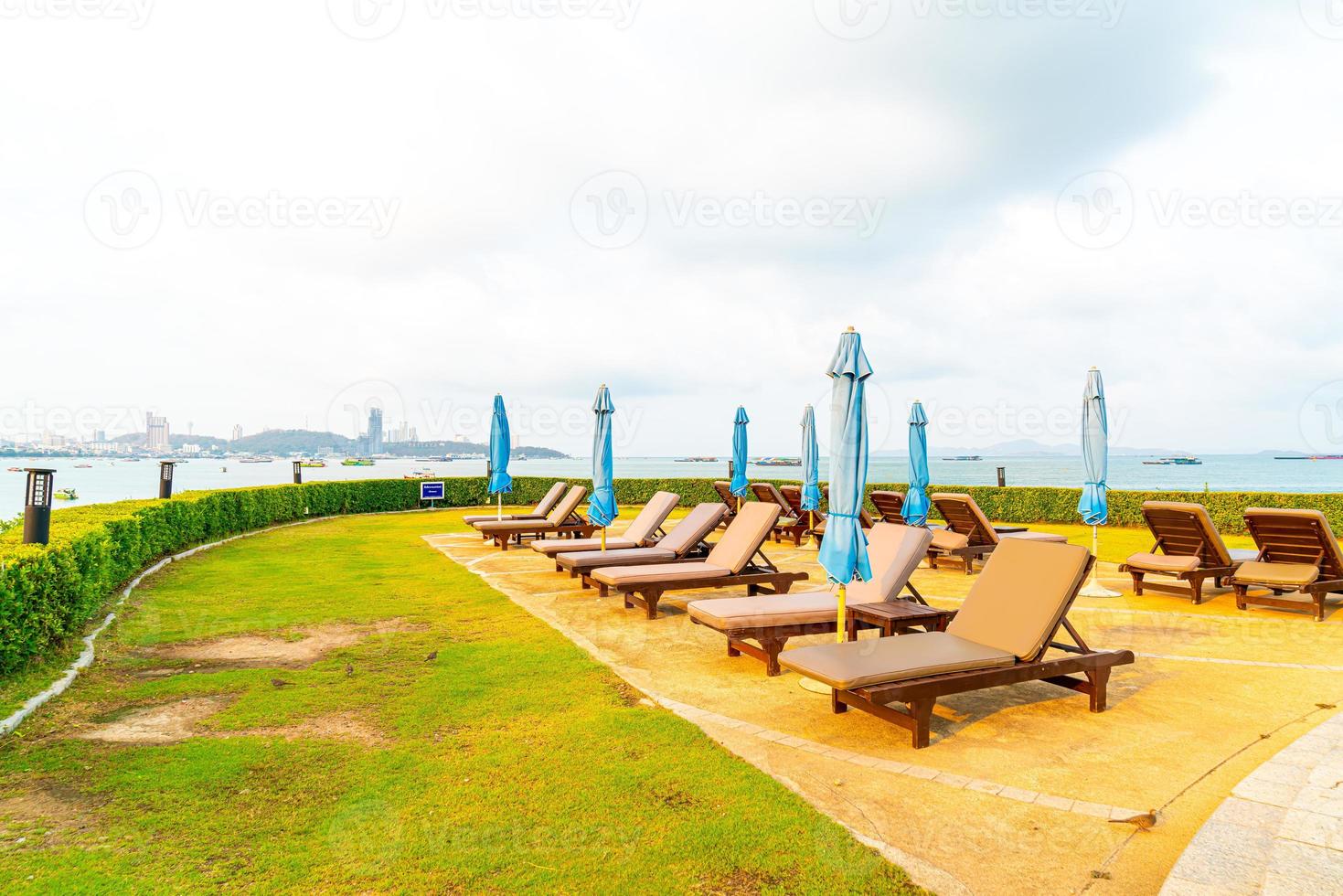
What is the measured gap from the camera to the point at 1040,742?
4164mm

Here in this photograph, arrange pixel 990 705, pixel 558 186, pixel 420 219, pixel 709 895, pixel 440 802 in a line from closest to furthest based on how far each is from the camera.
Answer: pixel 709 895
pixel 440 802
pixel 990 705
pixel 420 219
pixel 558 186

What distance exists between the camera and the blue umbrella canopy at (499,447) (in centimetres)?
1595

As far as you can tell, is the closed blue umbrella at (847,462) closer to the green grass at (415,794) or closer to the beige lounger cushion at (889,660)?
the beige lounger cushion at (889,660)

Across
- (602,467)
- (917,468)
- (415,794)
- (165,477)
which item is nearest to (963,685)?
(415,794)

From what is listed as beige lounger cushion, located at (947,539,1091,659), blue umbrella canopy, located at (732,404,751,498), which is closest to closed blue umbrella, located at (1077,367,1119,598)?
beige lounger cushion, located at (947,539,1091,659)

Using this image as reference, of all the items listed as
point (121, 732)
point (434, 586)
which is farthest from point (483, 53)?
point (121, 732)

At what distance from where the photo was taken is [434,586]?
9.42 metres

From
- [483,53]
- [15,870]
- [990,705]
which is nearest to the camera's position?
[15,870]

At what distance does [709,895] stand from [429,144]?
1290cm

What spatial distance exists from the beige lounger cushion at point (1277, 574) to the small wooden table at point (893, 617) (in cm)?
455

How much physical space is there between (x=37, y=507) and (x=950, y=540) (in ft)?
37.7

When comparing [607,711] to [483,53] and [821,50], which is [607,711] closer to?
[821,50]

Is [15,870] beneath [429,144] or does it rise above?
beneath

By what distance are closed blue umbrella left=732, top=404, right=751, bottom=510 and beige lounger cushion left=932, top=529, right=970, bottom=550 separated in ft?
21.4
